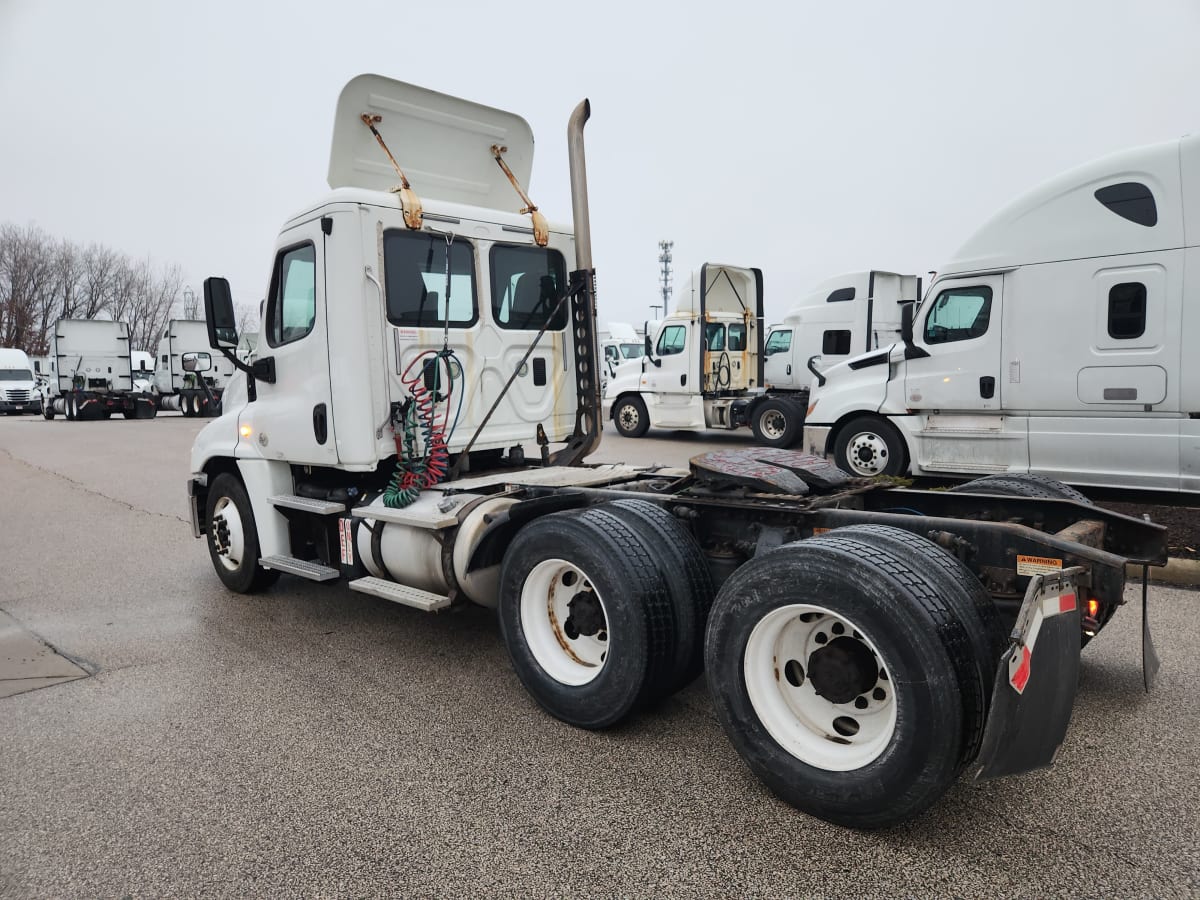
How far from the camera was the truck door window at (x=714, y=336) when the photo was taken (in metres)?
16.3

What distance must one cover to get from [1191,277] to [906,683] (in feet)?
21.8

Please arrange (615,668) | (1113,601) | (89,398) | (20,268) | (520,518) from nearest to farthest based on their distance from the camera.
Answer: (1113,601) → (615,668) → (520,518) → (89,398) → (20,268)

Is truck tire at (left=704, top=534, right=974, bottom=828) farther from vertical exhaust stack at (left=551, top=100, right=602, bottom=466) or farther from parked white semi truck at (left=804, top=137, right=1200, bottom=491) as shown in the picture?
parked white semi truck at (left=804, top=137, right=1200, bottom=491)

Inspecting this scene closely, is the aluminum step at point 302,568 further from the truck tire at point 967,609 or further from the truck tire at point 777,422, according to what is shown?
the truck tire at point 777,422

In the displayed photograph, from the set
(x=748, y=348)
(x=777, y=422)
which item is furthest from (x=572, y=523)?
(x=748, y=348)

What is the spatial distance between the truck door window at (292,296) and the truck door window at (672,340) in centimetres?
1203

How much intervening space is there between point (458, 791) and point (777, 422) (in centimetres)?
1333

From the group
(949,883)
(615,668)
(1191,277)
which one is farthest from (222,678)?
(1191,277)

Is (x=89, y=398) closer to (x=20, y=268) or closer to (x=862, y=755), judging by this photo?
(x=862, y=755)

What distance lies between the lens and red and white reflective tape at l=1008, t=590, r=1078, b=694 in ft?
7.93

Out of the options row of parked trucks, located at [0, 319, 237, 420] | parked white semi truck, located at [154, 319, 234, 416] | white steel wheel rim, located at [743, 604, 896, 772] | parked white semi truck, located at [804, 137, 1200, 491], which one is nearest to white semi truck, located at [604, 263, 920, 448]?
parked white semi truck, located at [804, 137, 1200, 491]

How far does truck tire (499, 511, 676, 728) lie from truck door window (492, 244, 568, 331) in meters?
2.09

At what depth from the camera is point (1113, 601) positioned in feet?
9.66

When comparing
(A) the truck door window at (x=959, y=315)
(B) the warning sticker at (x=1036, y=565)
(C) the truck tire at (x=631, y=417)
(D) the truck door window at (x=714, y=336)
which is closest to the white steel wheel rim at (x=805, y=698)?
(B) the warning sticker at (x=1036, y=565)
